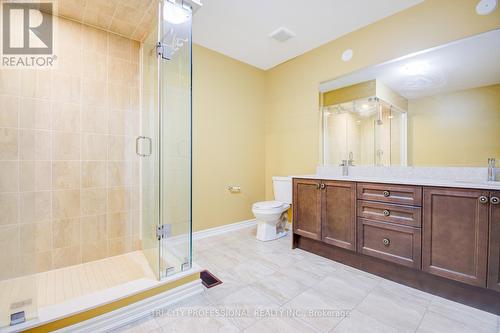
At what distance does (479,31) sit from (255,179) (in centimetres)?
264

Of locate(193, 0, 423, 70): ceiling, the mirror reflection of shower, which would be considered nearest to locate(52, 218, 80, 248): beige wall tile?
locate(193, 0, 423, 70): ceiling

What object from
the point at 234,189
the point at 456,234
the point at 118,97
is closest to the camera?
the point at 456,234

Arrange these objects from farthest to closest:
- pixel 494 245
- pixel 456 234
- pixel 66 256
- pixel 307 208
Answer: pixel 307 208 → pixel 66 256 → pixel 456 234 → pixel 494 245

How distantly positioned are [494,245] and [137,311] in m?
2.20

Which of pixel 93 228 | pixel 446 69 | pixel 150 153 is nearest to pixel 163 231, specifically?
pixel 150 153

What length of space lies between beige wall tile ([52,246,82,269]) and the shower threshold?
0.05 m

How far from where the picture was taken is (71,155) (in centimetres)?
203

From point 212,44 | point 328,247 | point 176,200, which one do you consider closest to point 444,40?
point 328,247

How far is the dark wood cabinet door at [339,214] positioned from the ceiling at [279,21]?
161 cm

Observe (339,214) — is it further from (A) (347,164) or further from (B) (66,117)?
(B) (66,117)

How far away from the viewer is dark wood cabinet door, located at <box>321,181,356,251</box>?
202cm

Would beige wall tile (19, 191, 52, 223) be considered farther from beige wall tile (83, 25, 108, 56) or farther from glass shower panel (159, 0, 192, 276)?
beige wall tile (83, 25, 108, 56)

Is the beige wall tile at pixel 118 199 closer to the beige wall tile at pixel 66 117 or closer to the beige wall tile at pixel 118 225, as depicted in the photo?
the beige wall tile at pixel 118 225

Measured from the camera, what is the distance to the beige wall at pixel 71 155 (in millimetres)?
1789
